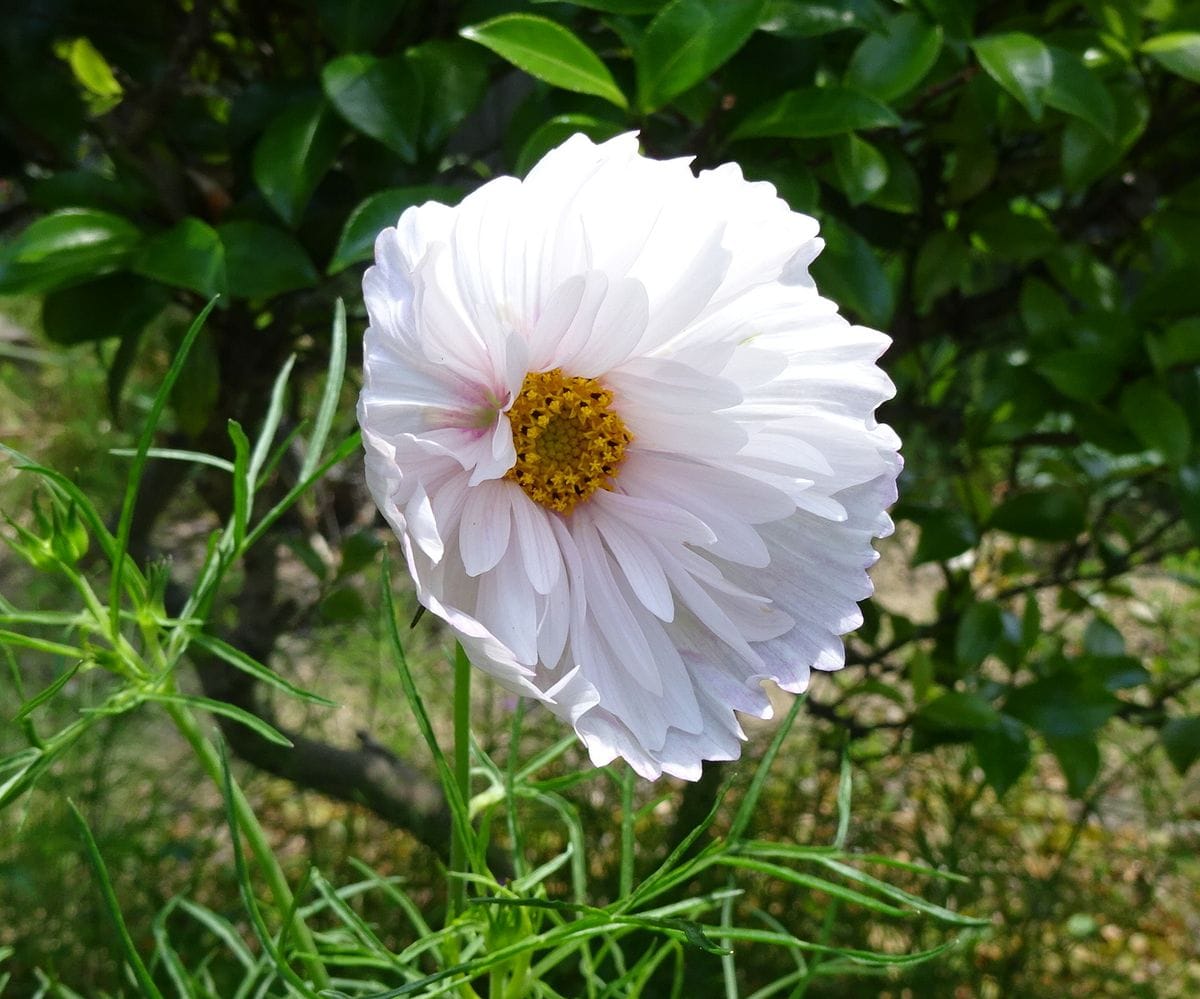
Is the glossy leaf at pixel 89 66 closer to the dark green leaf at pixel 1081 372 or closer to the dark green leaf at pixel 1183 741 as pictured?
the dark green leaf at pixel 1081 372

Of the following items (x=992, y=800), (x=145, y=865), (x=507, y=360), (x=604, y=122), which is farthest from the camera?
(x=992, y=800)

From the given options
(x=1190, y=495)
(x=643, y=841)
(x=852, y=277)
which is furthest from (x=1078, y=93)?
(x=643, y=841)

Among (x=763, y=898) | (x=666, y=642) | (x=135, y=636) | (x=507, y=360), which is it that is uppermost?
(x=507, y=360)

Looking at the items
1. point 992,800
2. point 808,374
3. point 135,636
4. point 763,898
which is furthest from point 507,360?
point 992,800

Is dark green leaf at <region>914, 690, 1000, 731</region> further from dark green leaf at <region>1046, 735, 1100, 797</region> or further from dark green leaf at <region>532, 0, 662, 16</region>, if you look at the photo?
dark green leaf at <region>532, 0, 662, 16</region>

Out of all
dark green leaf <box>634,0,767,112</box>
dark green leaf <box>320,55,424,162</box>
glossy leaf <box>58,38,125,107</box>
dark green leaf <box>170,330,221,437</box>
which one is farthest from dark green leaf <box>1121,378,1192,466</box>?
glossy leaf <box>58,38,125,107</box>

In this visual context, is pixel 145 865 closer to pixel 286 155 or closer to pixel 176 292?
pixel 176 292

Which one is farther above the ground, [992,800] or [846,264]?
[846,264]

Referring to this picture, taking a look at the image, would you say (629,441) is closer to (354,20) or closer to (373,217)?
(373,217)
